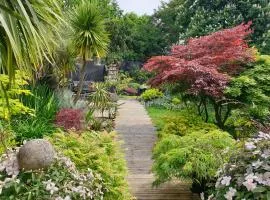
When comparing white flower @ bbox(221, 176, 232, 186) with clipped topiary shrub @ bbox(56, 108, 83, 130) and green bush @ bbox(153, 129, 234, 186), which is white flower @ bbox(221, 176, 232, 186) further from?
clipped topiary shrub @ bbox(56, 108, 83, 130)

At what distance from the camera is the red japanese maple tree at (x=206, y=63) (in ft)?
30.5

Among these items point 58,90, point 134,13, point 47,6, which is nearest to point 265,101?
point 58,90

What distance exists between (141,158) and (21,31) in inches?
197

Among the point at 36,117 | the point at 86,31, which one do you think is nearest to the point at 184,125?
the point at 36,117

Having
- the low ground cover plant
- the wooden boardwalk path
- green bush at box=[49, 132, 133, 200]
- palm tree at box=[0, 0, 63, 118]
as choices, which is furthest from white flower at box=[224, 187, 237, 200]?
the wooden boardwalk path

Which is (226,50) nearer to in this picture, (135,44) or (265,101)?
(265,101)

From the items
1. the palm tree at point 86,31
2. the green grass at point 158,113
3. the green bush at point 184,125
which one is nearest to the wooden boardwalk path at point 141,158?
the green grass at point 158,113

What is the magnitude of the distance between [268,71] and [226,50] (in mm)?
1105

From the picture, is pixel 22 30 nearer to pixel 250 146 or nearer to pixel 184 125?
pixel 250 146

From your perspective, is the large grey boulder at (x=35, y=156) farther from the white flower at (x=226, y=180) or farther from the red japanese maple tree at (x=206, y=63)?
the red japanese maple tree at (x=206, y=63)

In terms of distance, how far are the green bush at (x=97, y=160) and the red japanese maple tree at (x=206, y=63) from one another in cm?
429

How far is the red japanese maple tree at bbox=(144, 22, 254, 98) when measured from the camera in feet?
30.5

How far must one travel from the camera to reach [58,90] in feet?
35.9

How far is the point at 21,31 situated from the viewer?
4105 millimetres
